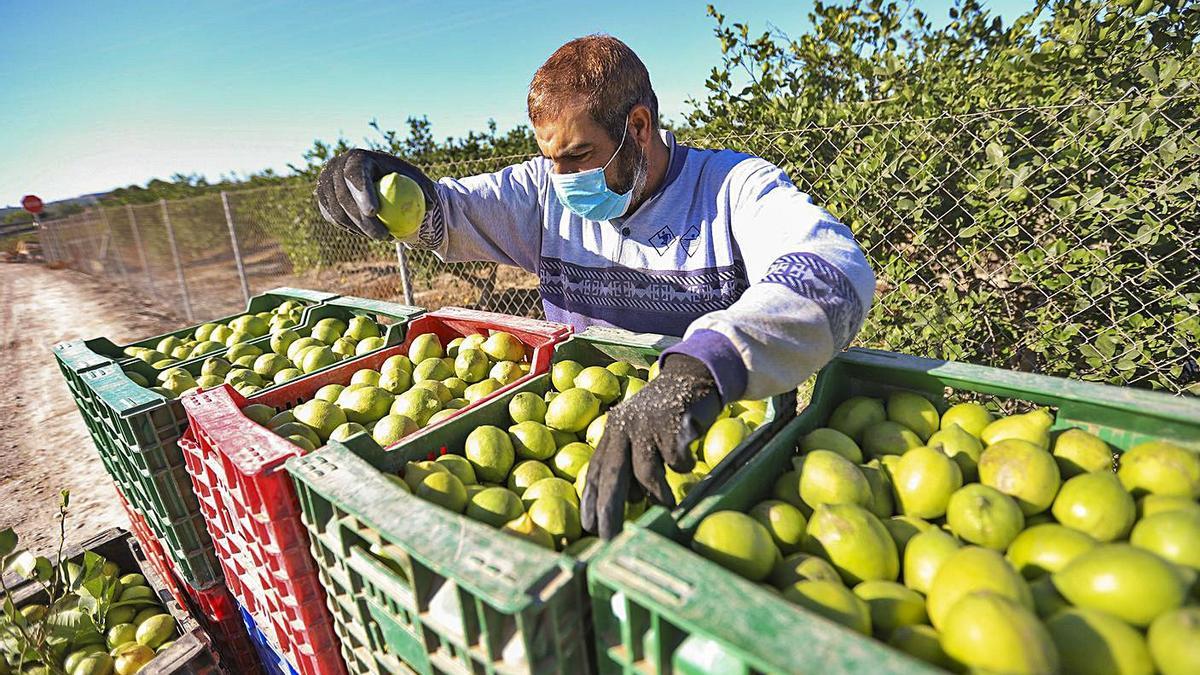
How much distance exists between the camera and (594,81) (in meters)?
2.42

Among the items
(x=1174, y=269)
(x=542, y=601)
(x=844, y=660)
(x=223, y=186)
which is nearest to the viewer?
(x=844, y=660)

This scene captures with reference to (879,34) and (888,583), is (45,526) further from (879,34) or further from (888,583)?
(879,34)

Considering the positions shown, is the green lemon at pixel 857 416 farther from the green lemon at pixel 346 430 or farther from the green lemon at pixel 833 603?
the green lemon at pixel 346 430

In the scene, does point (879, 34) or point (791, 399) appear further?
point (879, 34)

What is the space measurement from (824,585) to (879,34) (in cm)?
585

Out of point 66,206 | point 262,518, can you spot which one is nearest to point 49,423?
point 262,518

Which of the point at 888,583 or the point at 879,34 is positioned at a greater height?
the point at 879,34

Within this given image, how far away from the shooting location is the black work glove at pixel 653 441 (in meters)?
1.37

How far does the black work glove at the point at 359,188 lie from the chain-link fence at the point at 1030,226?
99.6 inches

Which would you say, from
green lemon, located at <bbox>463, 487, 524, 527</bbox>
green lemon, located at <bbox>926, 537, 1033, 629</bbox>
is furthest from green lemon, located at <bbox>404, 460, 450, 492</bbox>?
green lemon, located at <bbox>926, 537, 1033, 629</bbox>

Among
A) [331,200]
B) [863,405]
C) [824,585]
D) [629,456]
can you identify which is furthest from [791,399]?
[331,200]

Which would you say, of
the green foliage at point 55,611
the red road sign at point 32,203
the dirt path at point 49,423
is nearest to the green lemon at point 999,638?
the green foliage at point 55,611

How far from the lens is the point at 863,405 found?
5.95 feet

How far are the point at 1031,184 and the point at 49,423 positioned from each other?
8.89m
